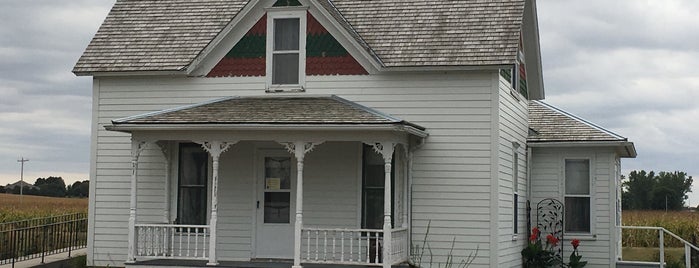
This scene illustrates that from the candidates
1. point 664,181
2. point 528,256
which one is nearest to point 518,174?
point 528,256

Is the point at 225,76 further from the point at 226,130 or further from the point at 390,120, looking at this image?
the point at 390,120

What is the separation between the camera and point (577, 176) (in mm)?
23562

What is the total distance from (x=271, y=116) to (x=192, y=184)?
9.93 feet

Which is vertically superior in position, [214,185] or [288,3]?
[288,3]

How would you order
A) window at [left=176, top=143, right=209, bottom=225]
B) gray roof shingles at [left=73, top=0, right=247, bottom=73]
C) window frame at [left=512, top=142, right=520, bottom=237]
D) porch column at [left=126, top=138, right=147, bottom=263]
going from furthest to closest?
window frame at [left=512, top=142, right=520, bottom=237] < gray roof shingles at [left=73, top=0, right=247, bottom=73] < window at [left=176, top=143, right=209, bottom=225] < porch column at [left=126, top=138, right=147, bottom=263]

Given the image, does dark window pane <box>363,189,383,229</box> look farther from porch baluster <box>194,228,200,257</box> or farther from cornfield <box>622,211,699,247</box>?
cornfield <box>622,211,699,247</box>

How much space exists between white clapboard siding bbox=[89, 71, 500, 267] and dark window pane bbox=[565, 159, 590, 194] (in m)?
4.51

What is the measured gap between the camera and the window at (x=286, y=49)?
68.1 feet

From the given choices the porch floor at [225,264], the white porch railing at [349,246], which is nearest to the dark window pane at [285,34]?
the white porch railing at [349,246]

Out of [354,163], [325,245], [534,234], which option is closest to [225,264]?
[325,245]

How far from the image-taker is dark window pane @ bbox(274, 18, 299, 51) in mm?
20891

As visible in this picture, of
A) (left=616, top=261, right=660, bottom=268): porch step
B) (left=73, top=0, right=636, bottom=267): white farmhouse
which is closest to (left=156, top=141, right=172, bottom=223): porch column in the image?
(left=73, top=0, right=636, bottom=267): white farmhouse

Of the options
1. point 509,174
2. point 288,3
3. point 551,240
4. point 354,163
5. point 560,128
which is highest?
point 288,3

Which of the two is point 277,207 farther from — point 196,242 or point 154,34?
point 154,34
